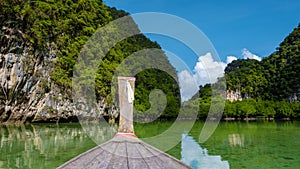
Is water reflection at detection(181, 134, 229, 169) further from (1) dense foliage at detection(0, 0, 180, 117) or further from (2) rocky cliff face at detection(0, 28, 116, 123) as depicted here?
(2) rocky cliff face at detection(0, 28, 116, 123)

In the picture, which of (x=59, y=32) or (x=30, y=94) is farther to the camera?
(x=59, y=32)

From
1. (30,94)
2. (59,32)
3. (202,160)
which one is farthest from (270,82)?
(202,160)

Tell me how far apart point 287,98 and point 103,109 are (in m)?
39.4

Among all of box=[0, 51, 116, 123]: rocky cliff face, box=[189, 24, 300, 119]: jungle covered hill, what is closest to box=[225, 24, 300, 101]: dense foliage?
box=[189, 24, 300, 119]: jungle covered hill

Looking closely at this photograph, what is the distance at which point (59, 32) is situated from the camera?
80.4 feet

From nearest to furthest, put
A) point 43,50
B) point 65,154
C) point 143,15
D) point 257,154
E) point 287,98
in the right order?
point 143,15, point 65,154, point 257,154, point 43,50, point 287,98

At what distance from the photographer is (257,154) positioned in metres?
10.0

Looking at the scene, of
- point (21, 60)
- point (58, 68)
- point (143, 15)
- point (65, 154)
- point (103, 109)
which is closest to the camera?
point (143, 15)

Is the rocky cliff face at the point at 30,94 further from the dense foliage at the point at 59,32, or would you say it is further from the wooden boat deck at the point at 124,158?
the wooden boat deck at the point at 124,158

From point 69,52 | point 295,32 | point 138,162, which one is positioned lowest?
point 138,162

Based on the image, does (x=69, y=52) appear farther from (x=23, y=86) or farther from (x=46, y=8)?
(x=23, y=86)

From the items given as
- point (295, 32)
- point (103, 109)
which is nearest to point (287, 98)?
point (295, 32)

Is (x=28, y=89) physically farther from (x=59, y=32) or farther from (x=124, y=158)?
(x=124, y=158)

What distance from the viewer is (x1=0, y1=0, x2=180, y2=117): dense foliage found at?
63.7ft
